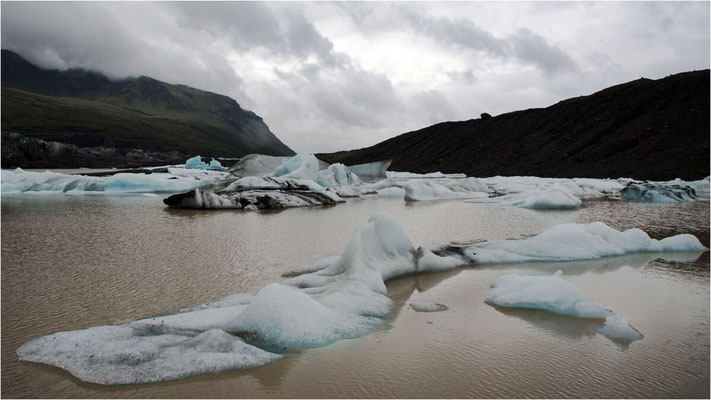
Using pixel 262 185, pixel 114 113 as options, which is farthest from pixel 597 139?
pixel 114 113

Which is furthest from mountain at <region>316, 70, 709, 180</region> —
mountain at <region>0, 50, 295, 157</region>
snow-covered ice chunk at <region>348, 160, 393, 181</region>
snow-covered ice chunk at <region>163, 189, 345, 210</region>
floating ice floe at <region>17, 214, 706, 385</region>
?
mountain at <region>0, 50, 295, 157</region>

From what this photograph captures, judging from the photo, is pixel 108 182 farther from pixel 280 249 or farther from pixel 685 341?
pixel 685 341

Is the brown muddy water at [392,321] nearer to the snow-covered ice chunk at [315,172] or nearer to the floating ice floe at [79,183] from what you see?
the floating ice floe at [79,183]

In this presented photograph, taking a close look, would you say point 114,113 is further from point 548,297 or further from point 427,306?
point 548,297

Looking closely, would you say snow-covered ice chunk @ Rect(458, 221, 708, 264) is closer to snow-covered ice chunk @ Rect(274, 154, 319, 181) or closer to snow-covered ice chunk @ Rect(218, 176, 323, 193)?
snow-covered ice chunk @ Rect(218, 176, 323, 193)

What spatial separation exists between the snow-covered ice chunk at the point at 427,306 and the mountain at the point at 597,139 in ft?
117

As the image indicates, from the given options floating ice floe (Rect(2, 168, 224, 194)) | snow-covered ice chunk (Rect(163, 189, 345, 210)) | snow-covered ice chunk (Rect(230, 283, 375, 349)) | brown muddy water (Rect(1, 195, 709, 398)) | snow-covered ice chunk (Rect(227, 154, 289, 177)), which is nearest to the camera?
brown muddy water (Rect(1, 195, 709, 398))

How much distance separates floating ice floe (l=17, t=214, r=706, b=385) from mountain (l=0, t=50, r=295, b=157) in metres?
94.2

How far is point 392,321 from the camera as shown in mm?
4312

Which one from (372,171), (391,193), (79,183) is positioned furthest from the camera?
(372,171)

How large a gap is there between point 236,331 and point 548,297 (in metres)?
3.29

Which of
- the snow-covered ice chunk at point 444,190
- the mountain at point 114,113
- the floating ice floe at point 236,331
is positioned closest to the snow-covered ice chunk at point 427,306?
the floating ice floe at point 236,331

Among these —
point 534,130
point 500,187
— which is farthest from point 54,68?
point 500,187

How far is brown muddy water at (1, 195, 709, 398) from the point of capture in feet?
9.87
